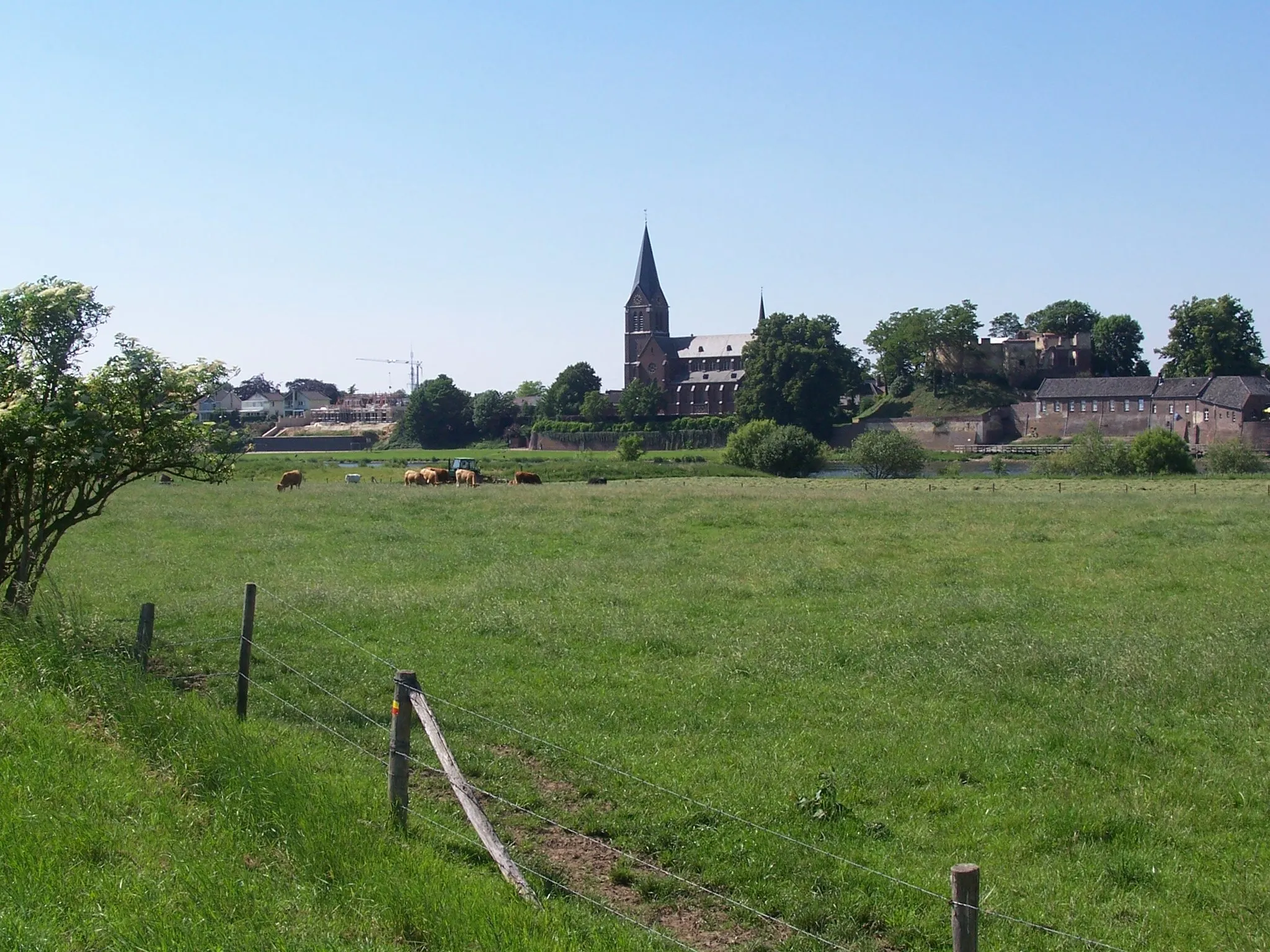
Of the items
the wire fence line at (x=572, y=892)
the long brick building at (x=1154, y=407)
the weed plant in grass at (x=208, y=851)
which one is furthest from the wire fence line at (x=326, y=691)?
the long brick building at (x=1154, y=407)

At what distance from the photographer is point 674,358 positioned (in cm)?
17038

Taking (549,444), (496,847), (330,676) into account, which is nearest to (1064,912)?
(496,847)

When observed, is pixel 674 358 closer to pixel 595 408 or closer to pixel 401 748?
pixel 595 408

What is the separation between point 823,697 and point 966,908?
7831 mm

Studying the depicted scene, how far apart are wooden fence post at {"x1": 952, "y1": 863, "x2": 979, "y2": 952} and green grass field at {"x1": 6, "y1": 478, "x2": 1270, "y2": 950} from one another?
2.34 metres

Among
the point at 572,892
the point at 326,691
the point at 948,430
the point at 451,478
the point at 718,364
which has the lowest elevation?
the point at 572,892

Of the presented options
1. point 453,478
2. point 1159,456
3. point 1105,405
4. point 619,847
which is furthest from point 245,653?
point 1105,405

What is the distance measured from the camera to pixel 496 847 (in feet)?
21.8

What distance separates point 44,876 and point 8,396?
879cm

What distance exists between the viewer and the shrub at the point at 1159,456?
7706 centimetres

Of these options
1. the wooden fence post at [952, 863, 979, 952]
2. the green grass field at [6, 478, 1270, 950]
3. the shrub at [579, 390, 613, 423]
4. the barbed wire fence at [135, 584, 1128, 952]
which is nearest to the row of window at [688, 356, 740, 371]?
the shrub at [579, 390, 613, 423]

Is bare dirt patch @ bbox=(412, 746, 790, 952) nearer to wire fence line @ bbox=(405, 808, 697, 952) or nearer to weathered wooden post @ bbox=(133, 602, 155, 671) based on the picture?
wire fence line @ bbox=(405, 808, 697, 952)

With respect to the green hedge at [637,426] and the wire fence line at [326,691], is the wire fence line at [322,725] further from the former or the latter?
the green hedge at [637,426]

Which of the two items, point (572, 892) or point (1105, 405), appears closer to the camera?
point (572, 892)
